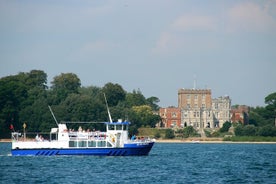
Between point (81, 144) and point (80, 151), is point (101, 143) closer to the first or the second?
point (81, 144)

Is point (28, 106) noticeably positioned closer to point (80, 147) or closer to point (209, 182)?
point (80, 147)

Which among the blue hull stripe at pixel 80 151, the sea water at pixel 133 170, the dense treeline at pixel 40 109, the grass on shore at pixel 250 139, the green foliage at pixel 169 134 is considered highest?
the dense treeline at pixel 40 109

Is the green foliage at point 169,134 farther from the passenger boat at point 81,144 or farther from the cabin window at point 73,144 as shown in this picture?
the cabin window at point 73,144

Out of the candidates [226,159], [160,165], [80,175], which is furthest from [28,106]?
[80,175]

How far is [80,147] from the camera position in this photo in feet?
342

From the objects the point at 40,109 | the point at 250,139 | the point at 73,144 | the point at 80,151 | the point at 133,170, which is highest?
the point at 40,109

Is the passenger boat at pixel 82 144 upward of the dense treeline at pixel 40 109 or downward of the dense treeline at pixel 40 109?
downward

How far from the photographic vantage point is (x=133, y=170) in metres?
87.3

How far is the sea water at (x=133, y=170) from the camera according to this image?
78.9 meters

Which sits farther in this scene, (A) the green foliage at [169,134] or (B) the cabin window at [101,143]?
(A) the green foliage at [169,134]

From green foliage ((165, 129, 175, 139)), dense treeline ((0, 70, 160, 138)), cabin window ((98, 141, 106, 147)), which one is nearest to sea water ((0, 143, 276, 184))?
cabin window ((98, 141, 106, 147))

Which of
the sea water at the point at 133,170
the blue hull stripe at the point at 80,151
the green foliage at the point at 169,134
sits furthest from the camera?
the green foliage at the point at 169,134

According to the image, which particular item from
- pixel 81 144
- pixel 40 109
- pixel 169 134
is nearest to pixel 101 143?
pixel 81 144

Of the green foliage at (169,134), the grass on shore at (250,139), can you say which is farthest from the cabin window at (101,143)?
the green foliage at (169,134)
